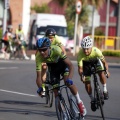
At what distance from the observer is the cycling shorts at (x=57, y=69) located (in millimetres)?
11703

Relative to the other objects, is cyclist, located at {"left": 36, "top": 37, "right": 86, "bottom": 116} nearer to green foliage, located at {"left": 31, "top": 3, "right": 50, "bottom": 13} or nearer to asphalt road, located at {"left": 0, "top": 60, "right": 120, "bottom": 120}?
asphalt road, located at {"left": 0, "top": 60, "right": 120, "bottom": 120}

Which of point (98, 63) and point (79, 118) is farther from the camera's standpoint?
point (98, 63)

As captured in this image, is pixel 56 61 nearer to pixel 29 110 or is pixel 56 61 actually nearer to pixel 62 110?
pixel 62 110

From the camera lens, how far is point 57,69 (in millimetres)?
11773

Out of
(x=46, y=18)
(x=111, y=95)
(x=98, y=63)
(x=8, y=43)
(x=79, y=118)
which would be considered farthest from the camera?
(x=46, y=18)

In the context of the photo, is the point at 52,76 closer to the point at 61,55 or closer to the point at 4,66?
the point at 61,55

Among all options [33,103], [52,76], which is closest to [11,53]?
[33,103]

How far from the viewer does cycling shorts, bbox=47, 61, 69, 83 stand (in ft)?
38.4

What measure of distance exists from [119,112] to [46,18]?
98.5 feet

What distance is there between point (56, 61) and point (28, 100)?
15.7 feet

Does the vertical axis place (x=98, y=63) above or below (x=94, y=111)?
above

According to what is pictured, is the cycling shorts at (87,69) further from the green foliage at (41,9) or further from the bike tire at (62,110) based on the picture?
the green foliage at (41,9)

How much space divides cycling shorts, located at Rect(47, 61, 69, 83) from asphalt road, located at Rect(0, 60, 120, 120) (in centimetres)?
155

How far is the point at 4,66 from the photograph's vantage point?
2809cm
